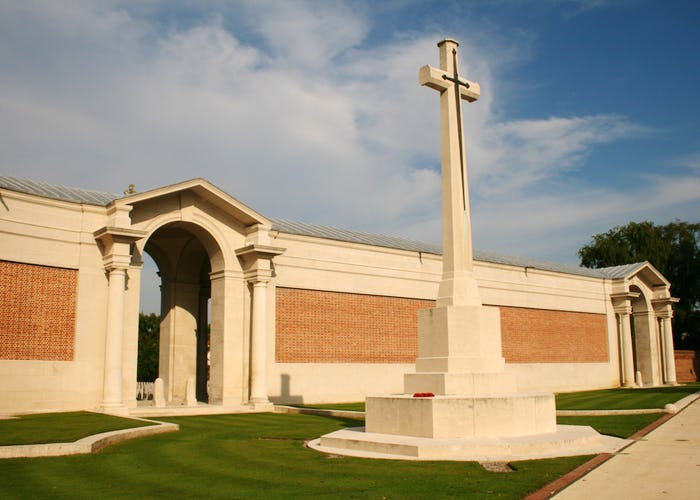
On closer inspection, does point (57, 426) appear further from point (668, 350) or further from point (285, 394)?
point (668, 350)

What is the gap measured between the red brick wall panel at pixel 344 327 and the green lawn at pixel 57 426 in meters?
9.22

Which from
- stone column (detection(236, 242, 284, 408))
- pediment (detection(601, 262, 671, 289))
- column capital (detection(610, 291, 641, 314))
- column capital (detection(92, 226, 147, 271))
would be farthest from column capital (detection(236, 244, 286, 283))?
pediment (detection(601, 262, 671, 289))

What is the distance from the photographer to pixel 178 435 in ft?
52.5

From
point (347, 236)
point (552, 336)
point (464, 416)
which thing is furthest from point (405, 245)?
point (464, 416)

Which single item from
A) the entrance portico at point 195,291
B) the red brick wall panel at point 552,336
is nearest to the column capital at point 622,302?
the red brick wall panel at point 552,336

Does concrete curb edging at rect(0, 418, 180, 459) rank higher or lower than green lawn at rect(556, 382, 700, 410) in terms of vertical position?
higher

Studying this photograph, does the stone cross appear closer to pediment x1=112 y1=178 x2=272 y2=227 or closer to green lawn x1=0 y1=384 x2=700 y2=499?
green lawn x1=0 y1=384 x2=700 y2=499

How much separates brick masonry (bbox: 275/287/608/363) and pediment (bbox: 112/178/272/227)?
363 centimetres

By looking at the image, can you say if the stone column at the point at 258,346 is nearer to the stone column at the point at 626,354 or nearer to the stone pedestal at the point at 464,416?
the stone pedestal at the point at 464,416

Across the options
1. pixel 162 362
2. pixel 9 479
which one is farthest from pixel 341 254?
pixel 9 479

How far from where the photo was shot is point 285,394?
27.3 m

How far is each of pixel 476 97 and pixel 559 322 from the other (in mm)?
27355

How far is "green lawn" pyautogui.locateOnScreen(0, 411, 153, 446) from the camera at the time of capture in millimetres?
13700

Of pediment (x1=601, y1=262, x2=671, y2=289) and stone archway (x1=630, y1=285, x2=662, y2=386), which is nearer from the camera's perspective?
pediment (x1=601, y1=262, x2=671, y2=289)
